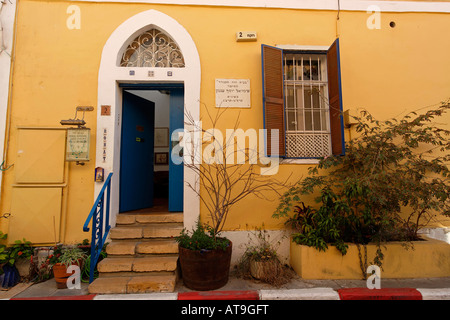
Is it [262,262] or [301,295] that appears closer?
[301,295]

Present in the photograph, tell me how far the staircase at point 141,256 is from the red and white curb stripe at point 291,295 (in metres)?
0.10

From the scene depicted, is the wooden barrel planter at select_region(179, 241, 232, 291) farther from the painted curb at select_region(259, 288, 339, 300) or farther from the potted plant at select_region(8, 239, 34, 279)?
the potted plant at select_region(8, 239, 34, 279)

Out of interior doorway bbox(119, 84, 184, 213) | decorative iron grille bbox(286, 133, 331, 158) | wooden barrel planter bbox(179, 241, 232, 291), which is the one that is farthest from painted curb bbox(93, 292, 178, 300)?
decorative iron grille bbox(286, 133, 331, 158)

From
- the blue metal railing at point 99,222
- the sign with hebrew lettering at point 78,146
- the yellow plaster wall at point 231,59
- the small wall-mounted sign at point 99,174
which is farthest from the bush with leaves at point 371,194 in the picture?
the sign with hebrew lettering at point 78,146

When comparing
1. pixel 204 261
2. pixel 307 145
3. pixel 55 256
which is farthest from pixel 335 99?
pixel 55 256

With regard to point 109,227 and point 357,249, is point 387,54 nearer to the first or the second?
point 357,249

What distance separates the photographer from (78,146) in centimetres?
362

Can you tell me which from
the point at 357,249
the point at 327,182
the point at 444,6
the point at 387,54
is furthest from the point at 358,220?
the point at 444,6

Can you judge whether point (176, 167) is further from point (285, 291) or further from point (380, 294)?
point (380, 294)

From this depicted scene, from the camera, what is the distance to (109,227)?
3.65 metres

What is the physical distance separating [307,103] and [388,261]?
2789 millimetres

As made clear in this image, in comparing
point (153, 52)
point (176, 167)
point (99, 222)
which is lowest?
point (99, 222)

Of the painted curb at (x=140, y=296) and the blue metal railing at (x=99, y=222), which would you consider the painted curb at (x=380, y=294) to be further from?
the blue metal railing at (x=99, y=222)

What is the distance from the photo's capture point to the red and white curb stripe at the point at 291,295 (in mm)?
2834
